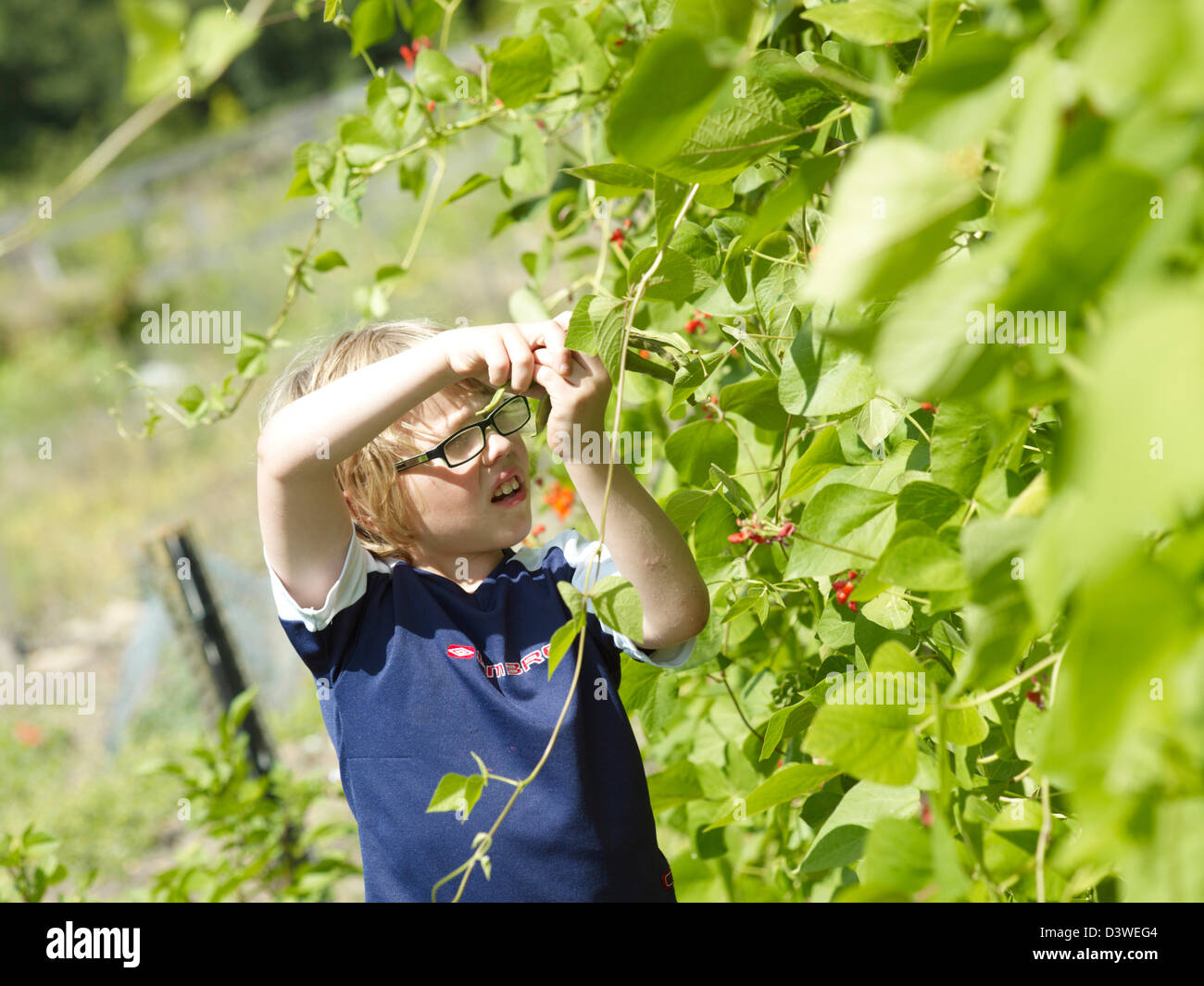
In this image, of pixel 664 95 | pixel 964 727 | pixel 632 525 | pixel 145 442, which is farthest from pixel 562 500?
pixel 145 442

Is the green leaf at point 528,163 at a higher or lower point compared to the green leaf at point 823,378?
higher

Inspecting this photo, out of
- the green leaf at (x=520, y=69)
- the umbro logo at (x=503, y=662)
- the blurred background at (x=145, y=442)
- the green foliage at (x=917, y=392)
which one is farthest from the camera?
the blurred background at (x=145, y=442)

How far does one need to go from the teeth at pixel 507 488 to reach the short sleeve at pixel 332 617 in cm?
14

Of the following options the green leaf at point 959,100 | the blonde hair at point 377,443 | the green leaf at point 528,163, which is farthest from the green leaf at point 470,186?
the green leaf at point 959,100

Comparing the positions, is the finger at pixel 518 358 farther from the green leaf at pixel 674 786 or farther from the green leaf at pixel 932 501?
the green leaf at pixel 674 786

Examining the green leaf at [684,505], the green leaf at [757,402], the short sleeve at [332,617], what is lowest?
the short sleeve at [332,617]

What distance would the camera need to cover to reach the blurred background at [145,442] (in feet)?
9.96

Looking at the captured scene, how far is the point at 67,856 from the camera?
2.90 metres

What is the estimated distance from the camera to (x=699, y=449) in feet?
2.91

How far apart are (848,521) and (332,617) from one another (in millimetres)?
521

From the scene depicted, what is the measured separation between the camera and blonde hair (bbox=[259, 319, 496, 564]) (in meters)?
1.06

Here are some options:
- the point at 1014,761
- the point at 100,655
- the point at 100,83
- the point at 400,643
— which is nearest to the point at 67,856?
the point at 100,655

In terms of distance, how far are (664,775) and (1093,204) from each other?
909mm

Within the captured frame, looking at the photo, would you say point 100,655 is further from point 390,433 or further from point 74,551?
point 390,433
